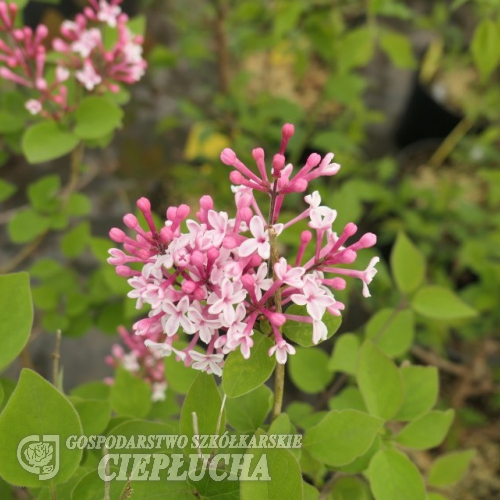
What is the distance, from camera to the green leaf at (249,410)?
530 mm

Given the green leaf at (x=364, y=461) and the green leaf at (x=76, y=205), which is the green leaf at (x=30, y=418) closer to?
the green leaf at (x=364, y=461)

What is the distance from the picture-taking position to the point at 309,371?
0.70m

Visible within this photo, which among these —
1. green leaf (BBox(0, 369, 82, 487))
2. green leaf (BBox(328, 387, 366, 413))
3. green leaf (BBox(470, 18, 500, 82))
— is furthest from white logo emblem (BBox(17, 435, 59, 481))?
green leaf (BBox(470, 18, 500, 82))

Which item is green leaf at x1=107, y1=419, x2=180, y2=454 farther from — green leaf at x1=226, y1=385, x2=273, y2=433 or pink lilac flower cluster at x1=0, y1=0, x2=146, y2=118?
pink lilac flower cluster at x1=0, y1=0, x2=146, y2=118

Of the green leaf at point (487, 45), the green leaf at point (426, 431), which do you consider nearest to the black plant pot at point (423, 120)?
the green leaf at point (487, 45)

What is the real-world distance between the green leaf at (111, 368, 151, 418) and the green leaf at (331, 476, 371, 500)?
0.22m

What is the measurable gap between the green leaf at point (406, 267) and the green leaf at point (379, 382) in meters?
0.22

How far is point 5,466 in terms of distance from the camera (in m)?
0.43

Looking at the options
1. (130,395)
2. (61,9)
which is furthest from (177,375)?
(61,9)

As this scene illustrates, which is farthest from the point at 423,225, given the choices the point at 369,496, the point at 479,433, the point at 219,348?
the point at 219,348

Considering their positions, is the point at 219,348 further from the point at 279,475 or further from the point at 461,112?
the point at 461,112

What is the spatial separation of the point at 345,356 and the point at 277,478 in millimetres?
296

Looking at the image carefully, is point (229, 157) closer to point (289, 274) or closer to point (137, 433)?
point (289, 274)

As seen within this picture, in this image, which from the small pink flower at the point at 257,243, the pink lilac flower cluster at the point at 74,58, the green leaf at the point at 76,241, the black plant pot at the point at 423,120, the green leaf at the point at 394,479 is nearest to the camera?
the small pink flower at the point at 257,243
